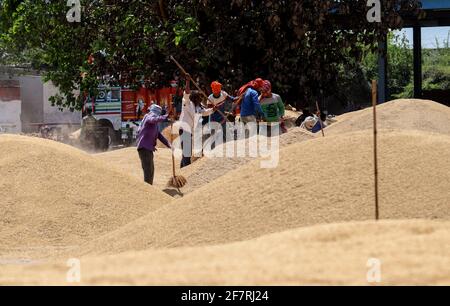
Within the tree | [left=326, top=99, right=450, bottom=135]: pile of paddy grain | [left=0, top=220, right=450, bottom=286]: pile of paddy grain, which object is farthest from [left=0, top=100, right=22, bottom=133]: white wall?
[left=0, top=220, right=450, bottom=286]: pile of paddy grain

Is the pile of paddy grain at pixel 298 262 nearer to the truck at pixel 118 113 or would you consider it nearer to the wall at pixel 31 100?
the truck at pixel 118 113

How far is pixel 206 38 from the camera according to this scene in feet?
81.5

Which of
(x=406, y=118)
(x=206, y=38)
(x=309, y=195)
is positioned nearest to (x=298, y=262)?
(x=309, y=195)

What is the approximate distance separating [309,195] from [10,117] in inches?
Result: 1085

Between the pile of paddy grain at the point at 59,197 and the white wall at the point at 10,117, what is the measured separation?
862 inches

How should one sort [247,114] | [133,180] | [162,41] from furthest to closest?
1. [162,41]
2. [247,114]
3. [133,180]

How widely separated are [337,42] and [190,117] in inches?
355

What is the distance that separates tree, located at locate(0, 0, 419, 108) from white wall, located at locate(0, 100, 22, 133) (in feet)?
28.3

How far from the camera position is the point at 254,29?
80.4ft

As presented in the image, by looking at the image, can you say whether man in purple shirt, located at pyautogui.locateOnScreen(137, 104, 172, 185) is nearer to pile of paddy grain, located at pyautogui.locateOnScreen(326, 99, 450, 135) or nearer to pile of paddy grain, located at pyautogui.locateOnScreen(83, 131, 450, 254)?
pile of paddy grain, located at pyautogui.locateOnScreen(83, 131, 450, 254)

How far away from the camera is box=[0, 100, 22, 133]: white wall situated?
3538 cm

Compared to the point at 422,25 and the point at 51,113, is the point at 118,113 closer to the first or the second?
the point at 51,113
